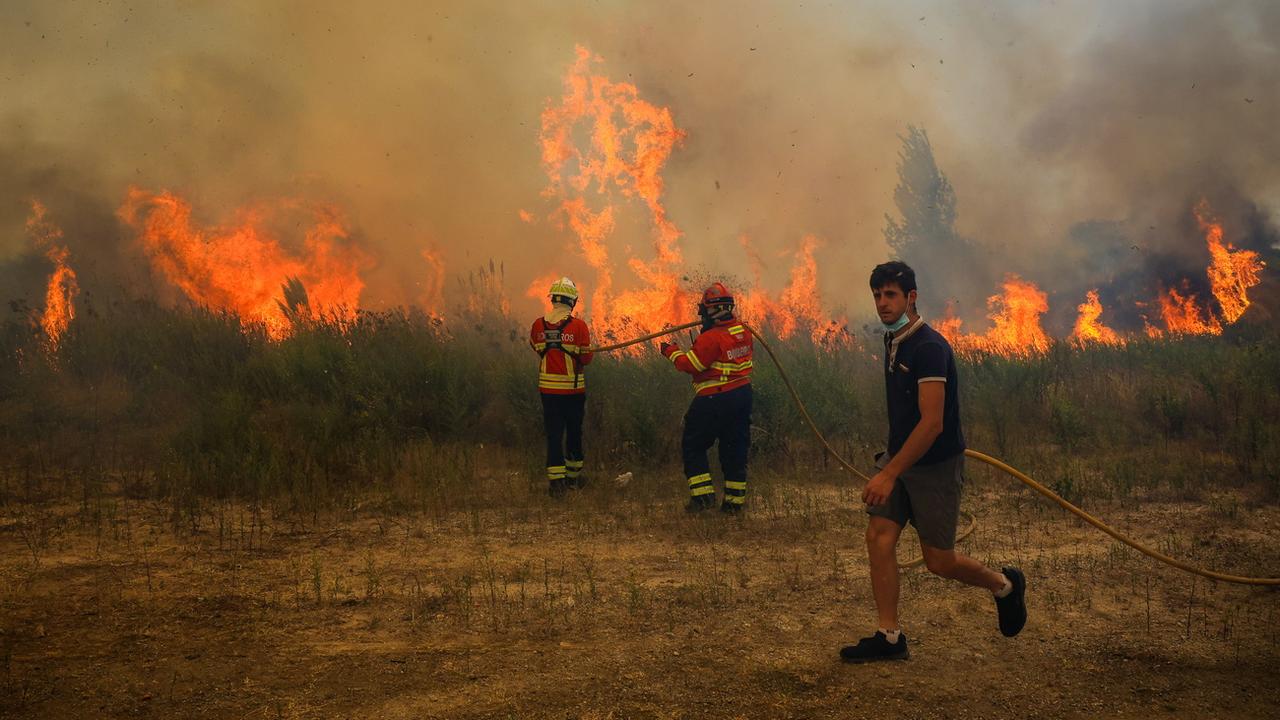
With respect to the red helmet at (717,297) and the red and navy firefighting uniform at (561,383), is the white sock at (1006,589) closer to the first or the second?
the red helmet at (717,297)

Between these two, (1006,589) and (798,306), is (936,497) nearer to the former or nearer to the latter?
(1006,589)

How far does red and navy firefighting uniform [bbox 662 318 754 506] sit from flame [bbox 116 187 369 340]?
1124 centimetres

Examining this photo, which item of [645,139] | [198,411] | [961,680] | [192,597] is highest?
[645,139]

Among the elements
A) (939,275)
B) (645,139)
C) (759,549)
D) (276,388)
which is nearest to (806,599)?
(759,549)

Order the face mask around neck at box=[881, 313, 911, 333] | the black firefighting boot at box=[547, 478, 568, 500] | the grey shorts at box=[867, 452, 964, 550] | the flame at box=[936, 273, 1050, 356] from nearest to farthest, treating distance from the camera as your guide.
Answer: the grey shorts at box=[867, 452, 964, 550], the face mask around neck at box=[881, 313, 911, 333], the black firefighting boot at box=[547, 478, 568, 500], the flame at box=[936, 273, 1050, 356]

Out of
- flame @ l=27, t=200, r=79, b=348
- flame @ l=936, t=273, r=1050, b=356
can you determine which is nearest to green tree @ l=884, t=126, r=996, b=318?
flame @ l=936, t=273, r=1050, b=356

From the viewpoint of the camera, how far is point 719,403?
7457 mm

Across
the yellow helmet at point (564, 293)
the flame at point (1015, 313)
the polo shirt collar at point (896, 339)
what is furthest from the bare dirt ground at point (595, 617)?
the flame at point (1015, 313)

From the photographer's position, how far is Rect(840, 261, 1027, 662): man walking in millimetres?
3764

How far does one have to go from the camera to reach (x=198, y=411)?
10227mm

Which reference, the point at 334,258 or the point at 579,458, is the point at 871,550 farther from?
the point at 334,258

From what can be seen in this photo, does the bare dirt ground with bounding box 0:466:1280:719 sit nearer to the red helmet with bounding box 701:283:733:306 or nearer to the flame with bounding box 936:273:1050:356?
the red helmet with bounding box 701:283:733:306

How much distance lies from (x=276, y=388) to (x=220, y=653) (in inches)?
278

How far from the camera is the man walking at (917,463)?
376cm
